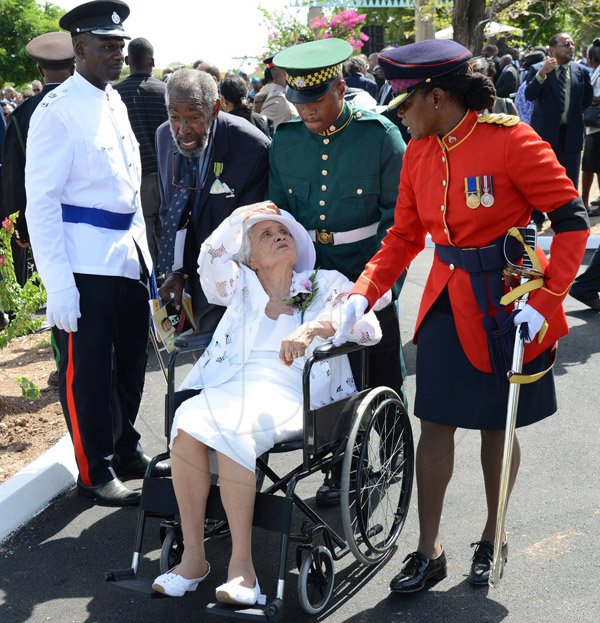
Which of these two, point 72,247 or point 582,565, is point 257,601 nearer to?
point 582,565

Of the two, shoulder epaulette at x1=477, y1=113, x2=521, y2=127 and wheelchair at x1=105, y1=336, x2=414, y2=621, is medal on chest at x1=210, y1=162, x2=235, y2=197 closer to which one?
wheelchair at x1=105, y1=336, x2=414, y2=621

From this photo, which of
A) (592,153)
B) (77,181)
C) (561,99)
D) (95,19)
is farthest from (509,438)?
(592,153)

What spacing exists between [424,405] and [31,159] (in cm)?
201

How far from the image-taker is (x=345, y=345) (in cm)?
354

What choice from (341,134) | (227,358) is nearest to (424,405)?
(227,358)

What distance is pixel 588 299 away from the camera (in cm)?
718

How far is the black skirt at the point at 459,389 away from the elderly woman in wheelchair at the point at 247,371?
31 cm

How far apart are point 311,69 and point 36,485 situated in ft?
7.55

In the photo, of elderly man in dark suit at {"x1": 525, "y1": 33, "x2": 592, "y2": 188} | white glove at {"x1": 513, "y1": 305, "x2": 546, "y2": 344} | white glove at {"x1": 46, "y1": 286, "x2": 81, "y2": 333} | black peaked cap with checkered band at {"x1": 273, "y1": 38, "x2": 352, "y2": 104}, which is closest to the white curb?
white glove at {"x1": 46, "y1": 286, "x2": 81, "y2": 333}

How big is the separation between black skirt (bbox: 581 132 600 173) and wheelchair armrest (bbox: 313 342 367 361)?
7.92 meters

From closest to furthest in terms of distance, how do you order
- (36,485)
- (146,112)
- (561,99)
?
(36,485) < (146,112) < (561,99)

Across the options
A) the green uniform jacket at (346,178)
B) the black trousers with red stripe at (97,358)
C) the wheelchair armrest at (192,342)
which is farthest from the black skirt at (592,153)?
the wheelchair armrest at (192,342)

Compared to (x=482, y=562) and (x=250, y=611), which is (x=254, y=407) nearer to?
(x=250, y=611)

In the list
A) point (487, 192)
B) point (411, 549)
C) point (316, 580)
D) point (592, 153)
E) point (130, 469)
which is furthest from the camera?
point (592, 153)
